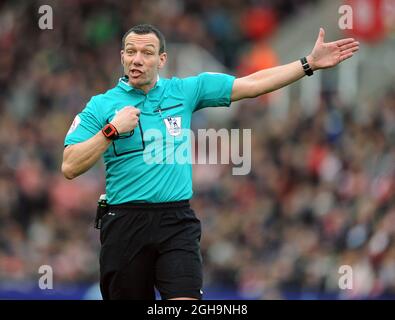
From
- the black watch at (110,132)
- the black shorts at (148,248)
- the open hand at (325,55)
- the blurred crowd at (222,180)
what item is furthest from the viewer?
the blurred crowd at (222,180)

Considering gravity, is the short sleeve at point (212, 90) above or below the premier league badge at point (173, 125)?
above

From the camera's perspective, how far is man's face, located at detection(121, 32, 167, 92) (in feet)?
29.4

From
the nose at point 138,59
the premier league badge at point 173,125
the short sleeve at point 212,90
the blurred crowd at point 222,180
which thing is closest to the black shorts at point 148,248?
the premier league badge at point 173,125

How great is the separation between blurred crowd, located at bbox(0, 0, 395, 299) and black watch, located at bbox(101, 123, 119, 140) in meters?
6.33

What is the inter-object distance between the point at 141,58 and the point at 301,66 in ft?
3.80

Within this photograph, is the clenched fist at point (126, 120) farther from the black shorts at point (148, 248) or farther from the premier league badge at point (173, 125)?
the black shorts at point (148, 248)

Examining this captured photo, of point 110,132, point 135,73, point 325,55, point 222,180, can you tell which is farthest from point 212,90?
point 222,180

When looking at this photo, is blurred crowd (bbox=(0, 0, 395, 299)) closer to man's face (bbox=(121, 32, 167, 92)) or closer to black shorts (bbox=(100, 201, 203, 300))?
black shorts (bbox=(100, 201, 203, 300))

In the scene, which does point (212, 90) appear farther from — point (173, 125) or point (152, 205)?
point (152, 205)

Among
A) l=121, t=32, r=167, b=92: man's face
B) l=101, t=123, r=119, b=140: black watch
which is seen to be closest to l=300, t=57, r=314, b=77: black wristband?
l=121, t=32, r=167, b=92: man's face

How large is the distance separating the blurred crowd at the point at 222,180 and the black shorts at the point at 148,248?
19.1 feet

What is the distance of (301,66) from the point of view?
9.25 meters

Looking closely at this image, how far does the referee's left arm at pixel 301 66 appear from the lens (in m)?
9.23
